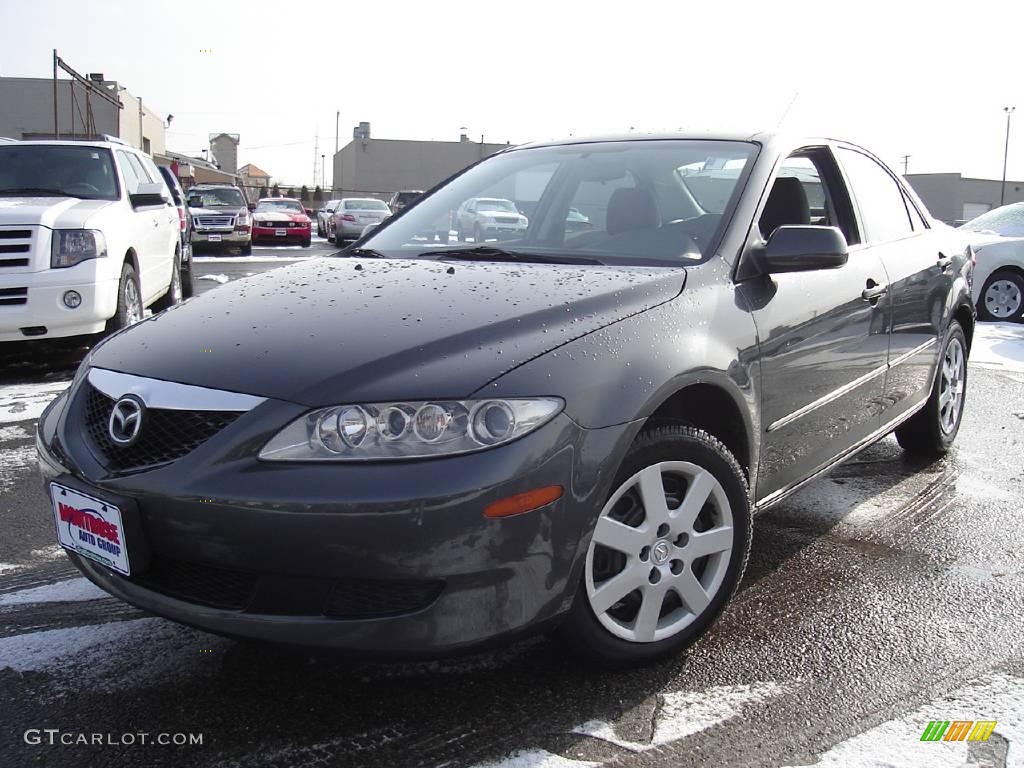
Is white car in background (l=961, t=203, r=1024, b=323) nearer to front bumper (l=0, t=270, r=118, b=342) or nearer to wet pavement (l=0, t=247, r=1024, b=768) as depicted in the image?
wet pavement (l=0, t=247, r=1024, b=768)

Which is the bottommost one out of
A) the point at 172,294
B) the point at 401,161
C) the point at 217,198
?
the point at 172,294

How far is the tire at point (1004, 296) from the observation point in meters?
11.1

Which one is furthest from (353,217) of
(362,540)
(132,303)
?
(362,540)

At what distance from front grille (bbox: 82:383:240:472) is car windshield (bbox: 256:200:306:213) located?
23.3 meters

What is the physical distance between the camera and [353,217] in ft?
83.0

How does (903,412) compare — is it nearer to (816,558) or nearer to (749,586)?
(816,558)

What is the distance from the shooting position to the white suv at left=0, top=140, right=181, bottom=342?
6.27 metres

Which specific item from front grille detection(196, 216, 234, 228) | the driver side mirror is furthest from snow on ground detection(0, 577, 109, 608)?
front grille detection(196, 216, 234, 228)

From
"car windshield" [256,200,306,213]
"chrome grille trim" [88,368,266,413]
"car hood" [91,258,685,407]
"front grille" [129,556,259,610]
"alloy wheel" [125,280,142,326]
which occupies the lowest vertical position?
"front grille" [129,556,259,610]

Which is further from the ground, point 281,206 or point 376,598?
point 281,206

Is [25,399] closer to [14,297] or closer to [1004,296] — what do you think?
[14,297]

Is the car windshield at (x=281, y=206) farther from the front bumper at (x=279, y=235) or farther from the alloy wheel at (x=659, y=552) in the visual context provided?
the alloy wheel at (x=659, y=552)

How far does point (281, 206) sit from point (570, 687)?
80.3 feet

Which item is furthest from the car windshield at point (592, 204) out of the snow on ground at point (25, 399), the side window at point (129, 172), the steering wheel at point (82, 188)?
the side window at point (129, 172)
